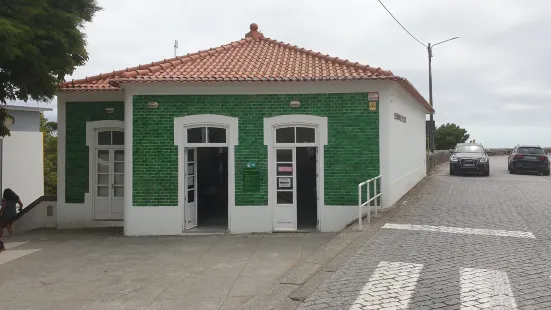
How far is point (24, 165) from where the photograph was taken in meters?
19.2

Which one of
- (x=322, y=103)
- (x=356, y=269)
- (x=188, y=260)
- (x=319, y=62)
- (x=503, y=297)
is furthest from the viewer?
(x=319, y=62)

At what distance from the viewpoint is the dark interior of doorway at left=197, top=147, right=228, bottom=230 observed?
14.7 meters

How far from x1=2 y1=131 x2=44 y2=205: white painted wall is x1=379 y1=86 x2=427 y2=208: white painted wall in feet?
47.2

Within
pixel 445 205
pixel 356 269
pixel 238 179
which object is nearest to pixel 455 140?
Result: pixel 445 205

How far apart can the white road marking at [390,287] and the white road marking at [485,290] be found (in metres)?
0.61

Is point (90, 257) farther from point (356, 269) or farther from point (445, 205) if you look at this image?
point (445, 205)

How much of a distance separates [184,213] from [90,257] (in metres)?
2.76

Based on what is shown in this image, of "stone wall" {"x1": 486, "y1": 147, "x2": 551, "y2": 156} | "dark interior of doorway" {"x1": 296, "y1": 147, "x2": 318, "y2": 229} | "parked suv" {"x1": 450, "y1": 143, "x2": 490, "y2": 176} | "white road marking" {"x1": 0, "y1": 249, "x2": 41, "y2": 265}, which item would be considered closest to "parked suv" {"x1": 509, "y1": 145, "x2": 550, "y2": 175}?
"parked suv" {"x1": 450, "y1": 143, "x2": 490, "y2": 176}

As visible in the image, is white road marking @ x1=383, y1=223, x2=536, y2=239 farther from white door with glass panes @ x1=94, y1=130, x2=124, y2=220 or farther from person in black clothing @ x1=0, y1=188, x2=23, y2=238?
person in black clothing @ x1=0, y1=188, x2=23, y2=238

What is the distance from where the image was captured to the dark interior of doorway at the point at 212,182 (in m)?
14.7

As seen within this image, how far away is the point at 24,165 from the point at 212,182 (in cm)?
866

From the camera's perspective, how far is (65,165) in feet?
44.0

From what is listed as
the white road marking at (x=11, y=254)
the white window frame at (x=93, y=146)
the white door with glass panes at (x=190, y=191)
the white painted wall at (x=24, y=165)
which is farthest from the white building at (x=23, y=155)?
the white door with glass panes at (x=190, y=191)

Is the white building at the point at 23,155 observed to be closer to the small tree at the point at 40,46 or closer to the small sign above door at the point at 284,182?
the small tree at the point at 40,46
